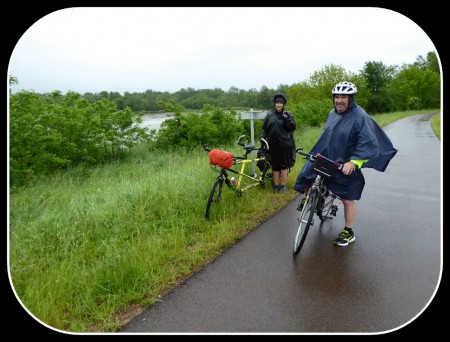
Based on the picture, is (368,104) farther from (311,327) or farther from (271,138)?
(311,327)

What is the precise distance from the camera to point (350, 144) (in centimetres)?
314

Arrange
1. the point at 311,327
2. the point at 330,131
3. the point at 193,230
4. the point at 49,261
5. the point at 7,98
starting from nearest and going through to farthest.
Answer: the point at 7,98 → the point at 311,327 → the point at 49,261 → the point at 330,131 → the point at 193,230

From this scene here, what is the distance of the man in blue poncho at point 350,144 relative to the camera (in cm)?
297

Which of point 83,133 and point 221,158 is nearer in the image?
point 221,158

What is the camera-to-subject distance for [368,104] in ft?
18.9

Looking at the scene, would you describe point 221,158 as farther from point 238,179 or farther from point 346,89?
point 346,89

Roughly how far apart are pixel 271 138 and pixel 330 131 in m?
1.90

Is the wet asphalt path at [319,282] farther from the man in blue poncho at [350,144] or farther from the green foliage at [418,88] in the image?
the man in blue poncho at [350,144]

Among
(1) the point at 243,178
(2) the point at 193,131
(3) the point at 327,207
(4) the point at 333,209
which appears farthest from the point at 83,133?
(4) the point at 333,209

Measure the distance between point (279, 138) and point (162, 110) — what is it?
2.68m

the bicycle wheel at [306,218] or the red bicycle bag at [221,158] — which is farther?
the red bicycle bag at [221,158]

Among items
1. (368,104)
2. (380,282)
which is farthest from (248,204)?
(368,104)

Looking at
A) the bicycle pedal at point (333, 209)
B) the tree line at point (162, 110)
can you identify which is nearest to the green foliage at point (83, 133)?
the tree line at point (162, 110)

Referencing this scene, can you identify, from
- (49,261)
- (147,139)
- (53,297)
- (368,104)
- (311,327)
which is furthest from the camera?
(147,139)
